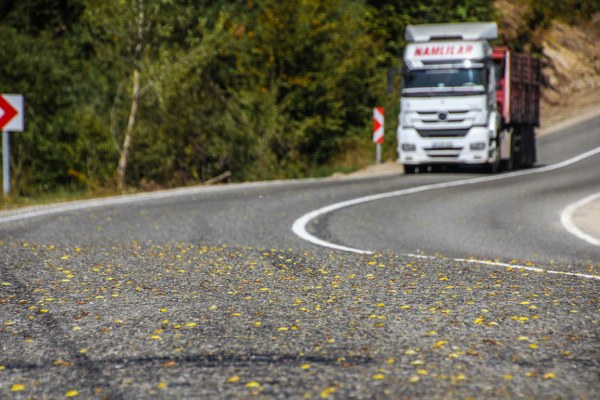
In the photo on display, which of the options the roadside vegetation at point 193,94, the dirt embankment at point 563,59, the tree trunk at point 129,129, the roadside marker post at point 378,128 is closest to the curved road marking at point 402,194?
the roadside marker post at point 378,128

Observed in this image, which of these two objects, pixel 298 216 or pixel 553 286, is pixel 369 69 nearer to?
pixel 298 216

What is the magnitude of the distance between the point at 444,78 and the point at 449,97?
1.58ft

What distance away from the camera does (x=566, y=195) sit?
16.8m

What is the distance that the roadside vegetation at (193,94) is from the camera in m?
24.0

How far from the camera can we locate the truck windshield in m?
21.3

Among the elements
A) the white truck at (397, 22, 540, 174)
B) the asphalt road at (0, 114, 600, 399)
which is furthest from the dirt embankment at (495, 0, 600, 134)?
the asphalt road at (0, 114, 600, 399)

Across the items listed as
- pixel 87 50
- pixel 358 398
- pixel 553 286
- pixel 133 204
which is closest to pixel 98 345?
pixel 358 398

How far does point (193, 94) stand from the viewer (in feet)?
88.6

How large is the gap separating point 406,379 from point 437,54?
18.0 m

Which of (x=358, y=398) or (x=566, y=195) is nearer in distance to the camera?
(x=358, y=398)

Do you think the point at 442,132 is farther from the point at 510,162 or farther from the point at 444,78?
the point at 510,162

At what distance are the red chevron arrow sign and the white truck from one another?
9.61 meters

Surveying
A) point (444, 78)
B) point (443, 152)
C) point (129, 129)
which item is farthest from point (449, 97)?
point (129, 129)

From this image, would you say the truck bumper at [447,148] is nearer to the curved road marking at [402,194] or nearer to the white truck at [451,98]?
the white truck at [451,98]
